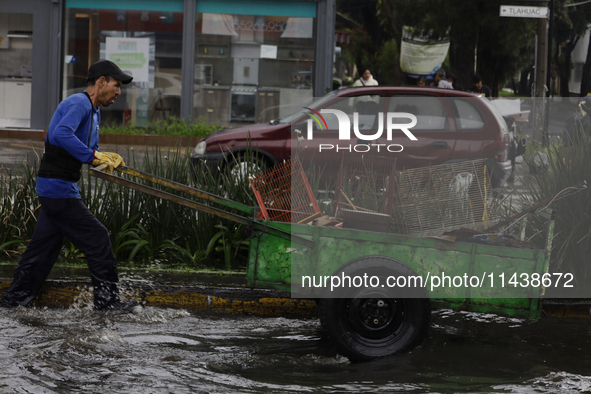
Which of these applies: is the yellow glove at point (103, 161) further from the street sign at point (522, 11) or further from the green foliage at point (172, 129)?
the green foliage at point (172, 129)

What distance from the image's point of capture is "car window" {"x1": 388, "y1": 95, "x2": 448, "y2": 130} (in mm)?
9781

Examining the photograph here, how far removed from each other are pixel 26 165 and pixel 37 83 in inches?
527

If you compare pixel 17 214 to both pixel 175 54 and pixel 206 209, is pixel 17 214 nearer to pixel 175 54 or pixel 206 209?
pixel 206 209

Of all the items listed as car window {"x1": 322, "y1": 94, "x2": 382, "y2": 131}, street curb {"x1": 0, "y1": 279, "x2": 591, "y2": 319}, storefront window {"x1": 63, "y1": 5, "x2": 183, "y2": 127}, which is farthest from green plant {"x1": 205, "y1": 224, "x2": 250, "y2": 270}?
storefront window {"x1": 63, "y1": 5, "x2": 183, "y2": 127}

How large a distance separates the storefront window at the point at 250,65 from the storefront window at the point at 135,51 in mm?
679

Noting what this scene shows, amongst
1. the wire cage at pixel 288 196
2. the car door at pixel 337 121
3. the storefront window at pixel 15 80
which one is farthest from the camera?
the storefront window at pixel 15 80

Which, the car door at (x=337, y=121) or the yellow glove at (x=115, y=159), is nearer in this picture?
the yellow glove at (x=115, y=159)

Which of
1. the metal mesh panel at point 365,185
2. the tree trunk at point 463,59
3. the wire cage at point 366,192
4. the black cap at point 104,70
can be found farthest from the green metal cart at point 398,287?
the tree trunk at point 463,59

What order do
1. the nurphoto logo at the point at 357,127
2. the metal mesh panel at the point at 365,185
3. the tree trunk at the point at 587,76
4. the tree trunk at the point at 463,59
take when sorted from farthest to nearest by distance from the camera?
the tree trunk at the point at 587,76, the tree trunk at the point at 463,59, the nurphoto logo at the point at 357,127, the metal mesh panel at the point at 365,185

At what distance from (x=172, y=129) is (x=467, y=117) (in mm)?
10082

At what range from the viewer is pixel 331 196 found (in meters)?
7.08

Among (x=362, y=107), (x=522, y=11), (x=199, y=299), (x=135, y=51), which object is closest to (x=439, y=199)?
(x=199, y=299)

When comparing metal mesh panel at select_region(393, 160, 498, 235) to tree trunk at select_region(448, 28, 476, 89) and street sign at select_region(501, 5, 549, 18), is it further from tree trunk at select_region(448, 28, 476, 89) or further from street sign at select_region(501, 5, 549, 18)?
tree trunk at select_region(448, 28, 476, 89)

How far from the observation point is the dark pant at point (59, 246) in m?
5.43
